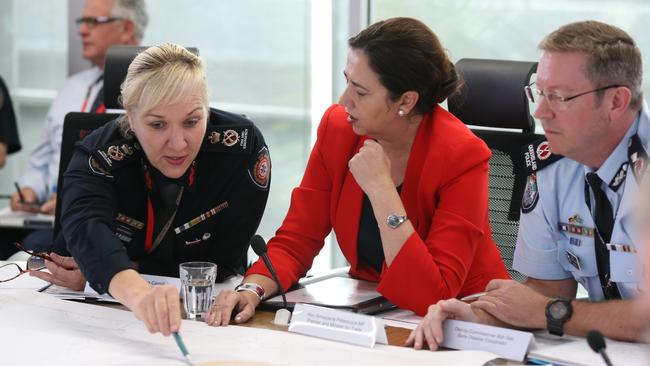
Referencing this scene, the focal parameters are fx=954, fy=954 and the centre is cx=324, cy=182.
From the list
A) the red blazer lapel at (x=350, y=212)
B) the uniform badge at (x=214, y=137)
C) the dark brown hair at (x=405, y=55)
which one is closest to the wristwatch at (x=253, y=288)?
the red blazer lapel at (x=350, y=212)

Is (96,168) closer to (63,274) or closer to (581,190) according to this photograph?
(63,274)

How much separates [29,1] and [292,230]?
334cm

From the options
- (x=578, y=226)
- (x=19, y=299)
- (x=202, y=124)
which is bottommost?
(x=19, y=299)

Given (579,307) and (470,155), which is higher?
(470,155)

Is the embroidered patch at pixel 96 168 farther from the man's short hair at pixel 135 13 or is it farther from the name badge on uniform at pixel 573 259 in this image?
the man's short hair at pixel 135 13

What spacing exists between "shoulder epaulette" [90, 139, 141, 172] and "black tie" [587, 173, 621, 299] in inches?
42.1

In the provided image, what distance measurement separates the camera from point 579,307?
1880 millimetres

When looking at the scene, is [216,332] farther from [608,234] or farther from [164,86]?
[608,234]

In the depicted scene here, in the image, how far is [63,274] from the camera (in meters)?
2.21

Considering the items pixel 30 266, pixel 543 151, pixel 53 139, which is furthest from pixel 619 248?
pixel 53 139

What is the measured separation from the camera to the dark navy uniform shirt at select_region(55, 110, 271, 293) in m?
2.26

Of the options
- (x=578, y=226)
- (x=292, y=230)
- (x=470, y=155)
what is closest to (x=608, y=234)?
(x=578, y=226)

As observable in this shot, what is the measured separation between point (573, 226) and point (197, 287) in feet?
2.71

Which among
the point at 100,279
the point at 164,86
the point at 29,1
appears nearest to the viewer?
the point at 100,279
